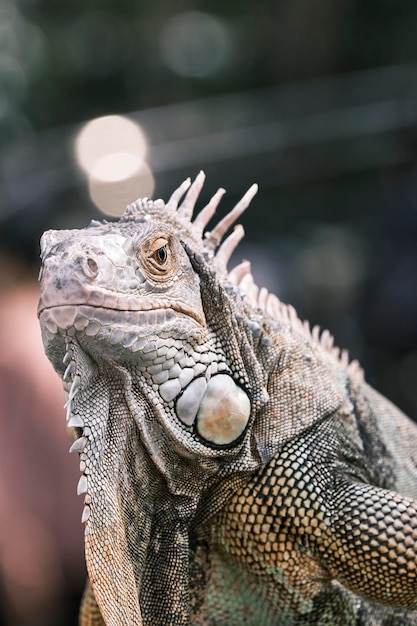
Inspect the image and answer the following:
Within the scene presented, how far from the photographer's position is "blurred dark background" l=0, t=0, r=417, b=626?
141 inches

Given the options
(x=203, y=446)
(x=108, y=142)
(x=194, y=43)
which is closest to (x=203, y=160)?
(x=108, y=142)

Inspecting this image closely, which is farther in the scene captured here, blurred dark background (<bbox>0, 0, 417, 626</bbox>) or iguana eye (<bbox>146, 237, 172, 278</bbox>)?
blurred dark background (<bbox>0, 0, 417, 626</bbox>)

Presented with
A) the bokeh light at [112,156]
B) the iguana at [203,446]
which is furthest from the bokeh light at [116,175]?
the iguana at [203,446]

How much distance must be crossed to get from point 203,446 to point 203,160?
150 inches

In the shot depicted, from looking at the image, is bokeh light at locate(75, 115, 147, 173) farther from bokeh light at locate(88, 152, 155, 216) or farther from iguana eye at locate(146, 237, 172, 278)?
iguana eye at locate(146, 237, 172, 278)

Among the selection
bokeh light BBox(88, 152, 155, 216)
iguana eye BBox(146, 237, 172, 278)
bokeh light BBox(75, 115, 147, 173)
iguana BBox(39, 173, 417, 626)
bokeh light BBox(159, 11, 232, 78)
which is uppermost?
bokeh light BBox(159, 11, 232, 78)

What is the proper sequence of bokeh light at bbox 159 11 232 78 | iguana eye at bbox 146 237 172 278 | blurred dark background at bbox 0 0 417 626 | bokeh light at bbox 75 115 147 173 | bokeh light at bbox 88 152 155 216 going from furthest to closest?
bokeh light at bbox 159 11 232 78 < bokeh light at bbox 75 115 147 173 < blurred dark background at bbox 0 0 417 626 < bokeh light at bbox 88 152 155 216 < iguana eye at bbox 146 237 172 278

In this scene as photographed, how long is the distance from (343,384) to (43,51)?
8.70m

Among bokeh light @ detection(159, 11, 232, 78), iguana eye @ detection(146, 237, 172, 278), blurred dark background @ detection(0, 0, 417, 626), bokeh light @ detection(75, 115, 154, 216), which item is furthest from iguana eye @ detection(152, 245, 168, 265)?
bokeh light @ detection(159, 11, 232, 78)

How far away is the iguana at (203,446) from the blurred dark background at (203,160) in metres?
0.41

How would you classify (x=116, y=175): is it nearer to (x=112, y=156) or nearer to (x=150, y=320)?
(x=112, y=156)

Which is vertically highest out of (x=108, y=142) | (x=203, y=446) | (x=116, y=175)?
(x=108, y=142)

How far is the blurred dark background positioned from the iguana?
408 millimetres

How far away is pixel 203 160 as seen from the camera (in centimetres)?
491
